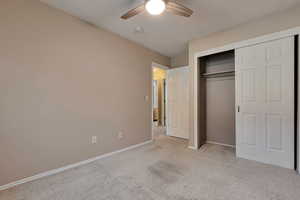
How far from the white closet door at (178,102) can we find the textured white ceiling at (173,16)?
1.13m

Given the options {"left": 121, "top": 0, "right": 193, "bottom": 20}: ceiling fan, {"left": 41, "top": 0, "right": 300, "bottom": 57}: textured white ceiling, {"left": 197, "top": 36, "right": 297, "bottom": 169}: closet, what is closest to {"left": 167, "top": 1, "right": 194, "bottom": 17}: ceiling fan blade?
{"left": 121, "top": 0, "right": 193, "bottom": 20}: ceiling fan

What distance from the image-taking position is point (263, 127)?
2.36 meters

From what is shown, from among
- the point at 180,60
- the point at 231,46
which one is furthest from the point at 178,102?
the point at 231,46

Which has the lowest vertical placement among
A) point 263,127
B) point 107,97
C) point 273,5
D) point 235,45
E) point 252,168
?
point 252,168

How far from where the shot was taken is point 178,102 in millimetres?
4023

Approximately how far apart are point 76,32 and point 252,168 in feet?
11.9

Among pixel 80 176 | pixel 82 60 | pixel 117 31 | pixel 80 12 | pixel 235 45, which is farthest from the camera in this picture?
pixel 117 31

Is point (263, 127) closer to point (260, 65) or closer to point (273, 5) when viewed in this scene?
point (260, 65)

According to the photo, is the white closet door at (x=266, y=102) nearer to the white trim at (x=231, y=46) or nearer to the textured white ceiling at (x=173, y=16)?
the white trim at (x=231, y=46)

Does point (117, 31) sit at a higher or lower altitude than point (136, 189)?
higher

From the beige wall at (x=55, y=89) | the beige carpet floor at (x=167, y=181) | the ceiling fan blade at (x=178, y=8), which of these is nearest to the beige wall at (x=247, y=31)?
the beige carpet floor at (x=167, y=181)

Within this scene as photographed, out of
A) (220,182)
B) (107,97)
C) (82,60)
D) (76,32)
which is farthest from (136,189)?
(76,32)

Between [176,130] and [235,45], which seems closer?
[235,45]

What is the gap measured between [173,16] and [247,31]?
54.2 inches
